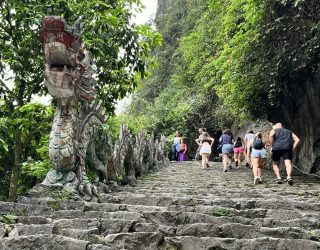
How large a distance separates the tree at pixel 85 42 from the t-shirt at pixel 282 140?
3280mm

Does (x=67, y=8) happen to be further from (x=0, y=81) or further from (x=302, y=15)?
(x=302, y=15)

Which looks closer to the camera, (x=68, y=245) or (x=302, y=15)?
(x=68, y=245)

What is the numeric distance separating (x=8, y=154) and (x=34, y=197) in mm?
4482

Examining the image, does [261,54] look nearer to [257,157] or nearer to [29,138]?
[257,157]

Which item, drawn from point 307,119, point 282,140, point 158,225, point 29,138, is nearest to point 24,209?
point 158,225

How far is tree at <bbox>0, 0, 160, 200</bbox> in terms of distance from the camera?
28.5ft

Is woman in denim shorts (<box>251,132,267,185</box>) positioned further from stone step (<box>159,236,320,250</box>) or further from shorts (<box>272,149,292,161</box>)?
stone step (<box>159,236,320,250</box>)

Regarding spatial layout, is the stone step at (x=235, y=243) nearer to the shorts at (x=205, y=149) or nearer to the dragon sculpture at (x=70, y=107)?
the dragon sculpture at (x=70, y=107)

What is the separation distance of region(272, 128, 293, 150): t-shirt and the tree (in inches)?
129

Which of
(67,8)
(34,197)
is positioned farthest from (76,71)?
(67,8)

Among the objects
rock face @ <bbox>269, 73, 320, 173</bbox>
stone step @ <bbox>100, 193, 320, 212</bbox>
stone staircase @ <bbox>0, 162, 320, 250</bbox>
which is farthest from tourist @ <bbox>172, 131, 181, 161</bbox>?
stone step @ <bbox>100, 193, 320, 212</bbox>

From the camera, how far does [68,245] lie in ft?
10.9

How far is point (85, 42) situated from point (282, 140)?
474 cm

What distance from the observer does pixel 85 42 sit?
8.58m
